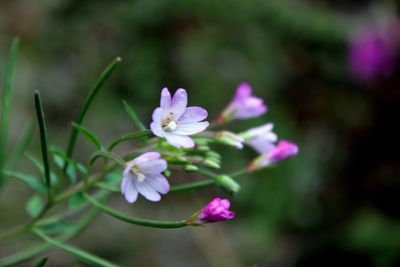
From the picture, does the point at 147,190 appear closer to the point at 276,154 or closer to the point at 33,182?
the point at 33,182

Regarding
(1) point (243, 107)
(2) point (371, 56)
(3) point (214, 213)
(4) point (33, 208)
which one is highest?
(2) point (371, 56)

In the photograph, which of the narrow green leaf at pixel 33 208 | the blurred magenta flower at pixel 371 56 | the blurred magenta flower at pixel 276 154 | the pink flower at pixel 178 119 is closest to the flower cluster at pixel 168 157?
the pink flower at pixel 178 119

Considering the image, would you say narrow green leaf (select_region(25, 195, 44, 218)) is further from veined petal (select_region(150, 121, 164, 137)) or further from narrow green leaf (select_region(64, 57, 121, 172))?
veined petal (select_region(150, 121, 164, 137))

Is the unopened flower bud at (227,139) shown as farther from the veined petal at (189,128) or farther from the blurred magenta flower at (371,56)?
the blurred magenta flower at (371,56)

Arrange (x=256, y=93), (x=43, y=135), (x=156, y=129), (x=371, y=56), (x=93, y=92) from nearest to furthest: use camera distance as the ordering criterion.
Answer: (x=156, y=129), (x=43, y=135), (x=93, y=92), (x=256, y=93), (x=371, y=56)

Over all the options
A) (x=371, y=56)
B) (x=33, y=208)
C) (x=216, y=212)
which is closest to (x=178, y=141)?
(x=216, y=212)

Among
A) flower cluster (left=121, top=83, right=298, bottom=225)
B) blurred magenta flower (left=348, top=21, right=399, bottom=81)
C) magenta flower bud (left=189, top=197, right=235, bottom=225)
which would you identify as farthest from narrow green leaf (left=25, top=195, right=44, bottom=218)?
blurred magenta flower (left=348, top=21, right=399, bottom=81)

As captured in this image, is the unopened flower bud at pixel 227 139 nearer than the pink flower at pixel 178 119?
No
